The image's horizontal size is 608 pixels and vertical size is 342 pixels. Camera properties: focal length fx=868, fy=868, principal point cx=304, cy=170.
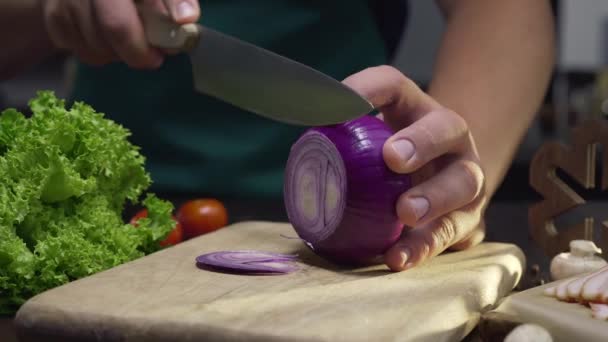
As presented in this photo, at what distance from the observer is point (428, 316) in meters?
1.35

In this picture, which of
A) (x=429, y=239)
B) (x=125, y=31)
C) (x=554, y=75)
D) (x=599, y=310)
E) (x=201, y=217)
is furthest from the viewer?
(x=554, y=75)

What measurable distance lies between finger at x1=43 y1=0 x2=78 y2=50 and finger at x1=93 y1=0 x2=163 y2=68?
0.50ft

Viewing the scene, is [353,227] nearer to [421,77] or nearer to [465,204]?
[465,204]

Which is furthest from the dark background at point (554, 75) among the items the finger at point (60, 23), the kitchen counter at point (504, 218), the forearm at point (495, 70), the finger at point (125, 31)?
the finger at point (125, 31)

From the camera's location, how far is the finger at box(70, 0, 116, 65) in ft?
6.72

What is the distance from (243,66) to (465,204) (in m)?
0.56

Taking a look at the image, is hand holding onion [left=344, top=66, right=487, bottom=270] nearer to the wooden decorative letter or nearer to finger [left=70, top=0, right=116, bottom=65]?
the wooden decorative letter

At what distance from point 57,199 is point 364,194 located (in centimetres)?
59

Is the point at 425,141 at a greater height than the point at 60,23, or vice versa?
the point at 60,23

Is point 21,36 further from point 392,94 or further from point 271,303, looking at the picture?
point 271,303

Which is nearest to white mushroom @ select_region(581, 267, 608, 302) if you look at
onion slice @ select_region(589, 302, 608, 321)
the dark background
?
onion slice @ select_region(589, 302, 608, 321)

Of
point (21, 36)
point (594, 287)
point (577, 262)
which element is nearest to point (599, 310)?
point (594, 287)

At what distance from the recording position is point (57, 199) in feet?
5.51

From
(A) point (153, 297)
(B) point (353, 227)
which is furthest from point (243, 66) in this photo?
(A) point (153, 297)
